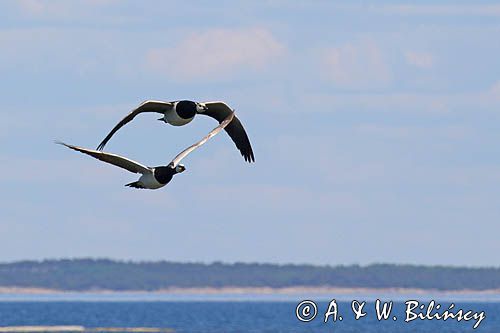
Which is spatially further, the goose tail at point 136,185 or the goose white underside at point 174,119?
the goose white underside at point 174,119

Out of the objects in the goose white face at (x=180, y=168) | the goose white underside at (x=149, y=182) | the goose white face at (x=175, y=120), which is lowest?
the goose white underside at (x=149, y=182)

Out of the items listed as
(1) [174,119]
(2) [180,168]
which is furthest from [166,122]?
(2) [180,168]

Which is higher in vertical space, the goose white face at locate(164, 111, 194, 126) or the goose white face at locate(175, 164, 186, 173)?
the goose white face at locate(164, 111, 194, 126)

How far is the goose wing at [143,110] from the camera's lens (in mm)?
36812

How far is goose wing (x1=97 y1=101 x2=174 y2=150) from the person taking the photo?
121ft

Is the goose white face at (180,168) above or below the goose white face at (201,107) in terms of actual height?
below

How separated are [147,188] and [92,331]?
12469cm

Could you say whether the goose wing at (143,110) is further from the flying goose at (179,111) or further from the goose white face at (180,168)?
the goose white face at (180,168)

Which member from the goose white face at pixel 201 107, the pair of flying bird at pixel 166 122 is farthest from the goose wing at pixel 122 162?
the goose white face at pixel 201 107

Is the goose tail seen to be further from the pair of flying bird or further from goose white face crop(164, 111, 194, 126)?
goose white face crop(164, 111, 194, 126)

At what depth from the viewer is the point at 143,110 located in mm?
37938

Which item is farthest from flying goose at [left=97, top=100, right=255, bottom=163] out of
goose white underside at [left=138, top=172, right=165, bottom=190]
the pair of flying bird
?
goose white underside at [left=138, top=172, right=165, bottom=190]

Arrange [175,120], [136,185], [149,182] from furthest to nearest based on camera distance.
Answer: [175,120], [136,185], [149,182]

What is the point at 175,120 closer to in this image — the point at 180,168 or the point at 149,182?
the point at 180,168
